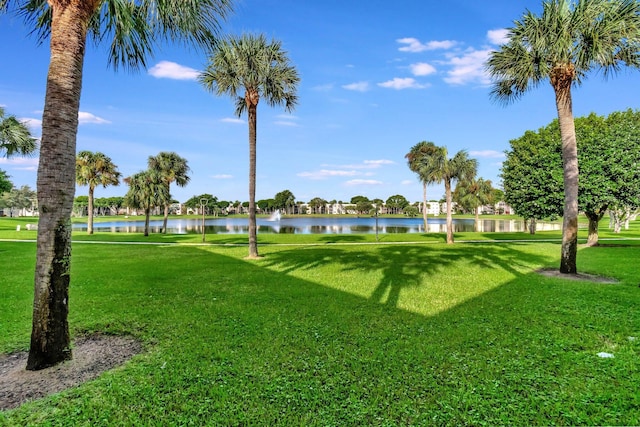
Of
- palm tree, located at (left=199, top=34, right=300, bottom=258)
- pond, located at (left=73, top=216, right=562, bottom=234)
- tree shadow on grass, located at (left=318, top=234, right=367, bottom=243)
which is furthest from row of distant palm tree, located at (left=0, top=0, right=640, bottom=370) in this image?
pond, located at (left=73, top=216, right=562, bottom=234)

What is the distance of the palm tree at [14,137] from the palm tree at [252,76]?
1432 centimetres

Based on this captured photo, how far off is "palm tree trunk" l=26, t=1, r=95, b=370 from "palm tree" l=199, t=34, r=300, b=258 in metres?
13.2

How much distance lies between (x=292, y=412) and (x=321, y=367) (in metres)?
1.15

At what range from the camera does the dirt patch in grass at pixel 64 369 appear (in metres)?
4.14

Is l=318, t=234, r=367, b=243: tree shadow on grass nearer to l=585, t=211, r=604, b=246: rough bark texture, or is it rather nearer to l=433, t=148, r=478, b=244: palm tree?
l=433, t=148, r=478, b=244: palm tree

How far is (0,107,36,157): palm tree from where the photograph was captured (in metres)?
22.3

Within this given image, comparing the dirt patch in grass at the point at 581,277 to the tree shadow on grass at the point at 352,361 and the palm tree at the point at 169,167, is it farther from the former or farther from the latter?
the palm tree at the point at 169,167

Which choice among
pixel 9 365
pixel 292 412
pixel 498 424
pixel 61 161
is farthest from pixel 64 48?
pixel 498 424

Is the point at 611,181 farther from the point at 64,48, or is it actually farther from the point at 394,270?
the point at 64,48

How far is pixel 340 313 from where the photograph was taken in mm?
7527

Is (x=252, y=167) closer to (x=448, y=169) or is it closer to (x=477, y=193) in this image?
(x=448, y=169)

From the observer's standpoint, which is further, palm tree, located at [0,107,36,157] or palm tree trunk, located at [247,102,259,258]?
palm tree, located at [0,107,36,157]

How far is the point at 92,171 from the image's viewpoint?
39594mm

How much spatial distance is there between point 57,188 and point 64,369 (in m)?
2.59
